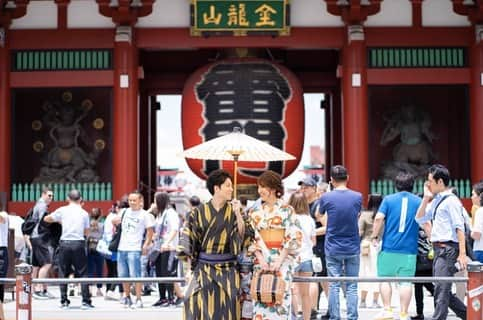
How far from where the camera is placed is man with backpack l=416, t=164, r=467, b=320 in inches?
320

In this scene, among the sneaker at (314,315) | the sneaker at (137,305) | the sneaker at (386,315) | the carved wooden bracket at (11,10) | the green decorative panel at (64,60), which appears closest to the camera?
the sneaker at (386,315)

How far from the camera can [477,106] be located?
55.0 ft

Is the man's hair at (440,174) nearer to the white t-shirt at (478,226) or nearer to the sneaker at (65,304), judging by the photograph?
the white t-shirt at (478,226)

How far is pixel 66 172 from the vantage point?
59.5 feet

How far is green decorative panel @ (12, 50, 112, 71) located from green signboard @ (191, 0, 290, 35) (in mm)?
1982

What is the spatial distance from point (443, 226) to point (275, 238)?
2155 millimetres

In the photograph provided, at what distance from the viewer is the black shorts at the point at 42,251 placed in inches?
472

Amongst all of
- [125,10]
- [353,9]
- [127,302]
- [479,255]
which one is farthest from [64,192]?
[479,255]

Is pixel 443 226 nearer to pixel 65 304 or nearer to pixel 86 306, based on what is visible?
pixel 86 306

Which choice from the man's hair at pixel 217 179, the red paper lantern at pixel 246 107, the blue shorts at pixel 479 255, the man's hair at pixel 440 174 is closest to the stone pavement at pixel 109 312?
the blue shorts at pixel 479 255

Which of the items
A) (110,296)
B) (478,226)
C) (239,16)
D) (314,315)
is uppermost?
(239,16)

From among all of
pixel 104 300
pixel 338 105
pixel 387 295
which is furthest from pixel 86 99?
pixel 387 295

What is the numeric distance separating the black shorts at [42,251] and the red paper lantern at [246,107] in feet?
17.3

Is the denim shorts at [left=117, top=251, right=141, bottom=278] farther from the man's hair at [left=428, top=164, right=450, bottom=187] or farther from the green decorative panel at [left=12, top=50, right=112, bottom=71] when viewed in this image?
the green decorative panel at [left=12, top=50, right=112, bottom=71]
